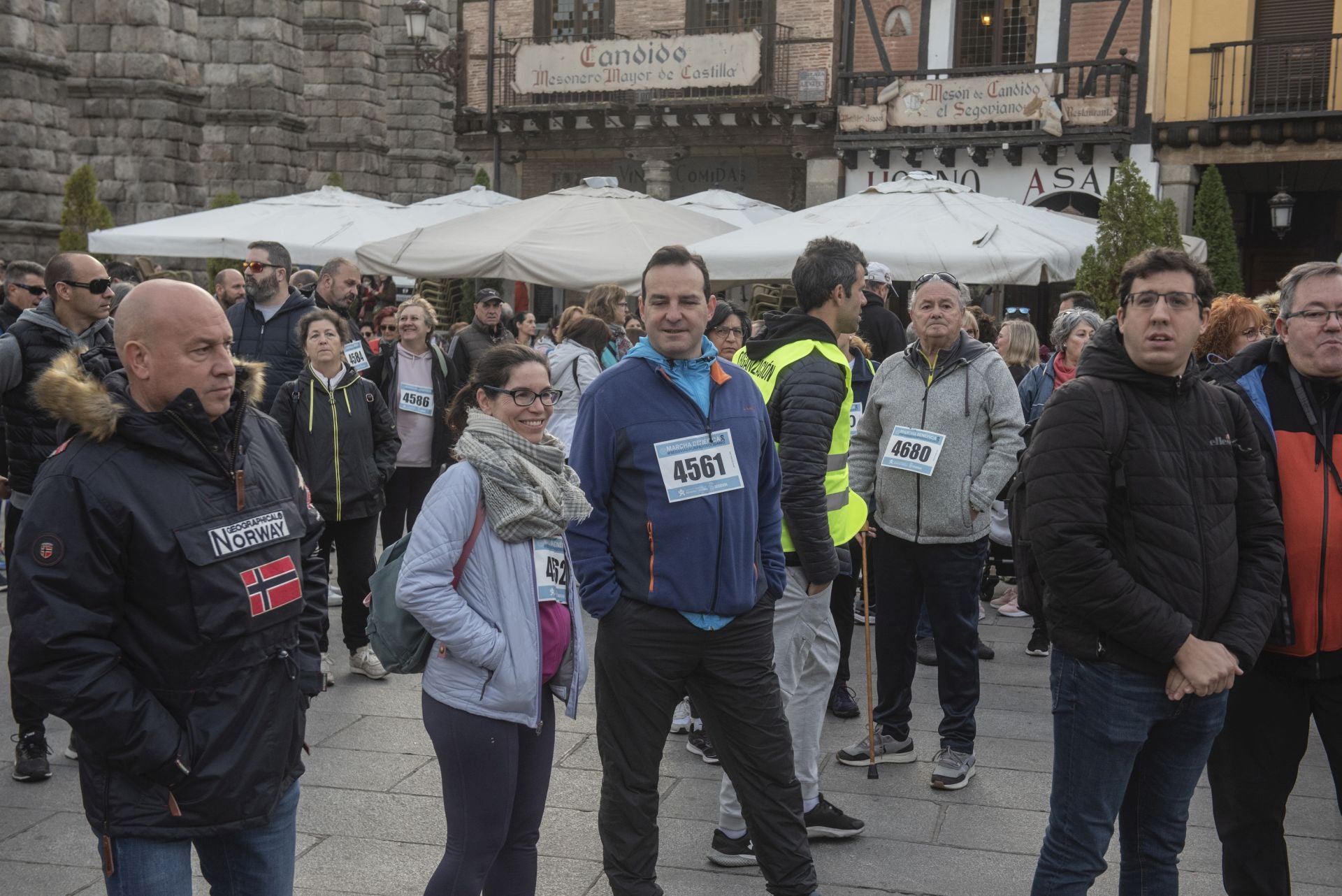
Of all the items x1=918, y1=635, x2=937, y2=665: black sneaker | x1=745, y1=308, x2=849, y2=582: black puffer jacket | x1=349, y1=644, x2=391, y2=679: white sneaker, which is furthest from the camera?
x1=918, y1=635, x2=937, y2=665: black sneaker

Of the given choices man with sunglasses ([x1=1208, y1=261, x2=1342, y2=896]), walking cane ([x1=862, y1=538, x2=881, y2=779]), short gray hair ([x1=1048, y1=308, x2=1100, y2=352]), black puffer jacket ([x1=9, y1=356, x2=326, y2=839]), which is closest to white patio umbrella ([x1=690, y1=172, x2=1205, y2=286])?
short gray hair ([x1=1048, y1=308, x2=1100, y2=352])

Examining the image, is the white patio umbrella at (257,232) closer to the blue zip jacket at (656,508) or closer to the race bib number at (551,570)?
the blue zip jacket at (656,508)

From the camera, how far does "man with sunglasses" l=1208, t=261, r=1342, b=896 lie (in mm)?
3670

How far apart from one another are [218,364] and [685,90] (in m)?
23.6

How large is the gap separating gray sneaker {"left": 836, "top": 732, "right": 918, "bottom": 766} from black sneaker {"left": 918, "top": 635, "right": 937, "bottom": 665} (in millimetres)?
1648

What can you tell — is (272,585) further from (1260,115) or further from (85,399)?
(1260,115)

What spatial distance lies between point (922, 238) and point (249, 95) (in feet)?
55.6

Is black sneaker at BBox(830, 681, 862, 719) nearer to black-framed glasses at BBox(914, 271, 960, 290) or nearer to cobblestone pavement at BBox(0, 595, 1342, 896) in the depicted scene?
cobblestone pavement at BBox(0, 595, 1342, 896)

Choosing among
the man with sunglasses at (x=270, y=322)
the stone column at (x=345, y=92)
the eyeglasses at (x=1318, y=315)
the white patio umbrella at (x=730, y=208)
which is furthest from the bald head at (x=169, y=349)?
the stone column at (x=345, y=92)

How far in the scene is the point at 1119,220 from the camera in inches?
547

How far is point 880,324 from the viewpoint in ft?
28.5

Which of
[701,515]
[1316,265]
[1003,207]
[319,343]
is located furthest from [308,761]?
[1003,207]

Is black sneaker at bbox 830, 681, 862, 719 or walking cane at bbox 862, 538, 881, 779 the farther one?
black sneaker at bbox 830, 681, 862, 719

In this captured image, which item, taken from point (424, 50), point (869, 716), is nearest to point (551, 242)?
point (869, 716)
